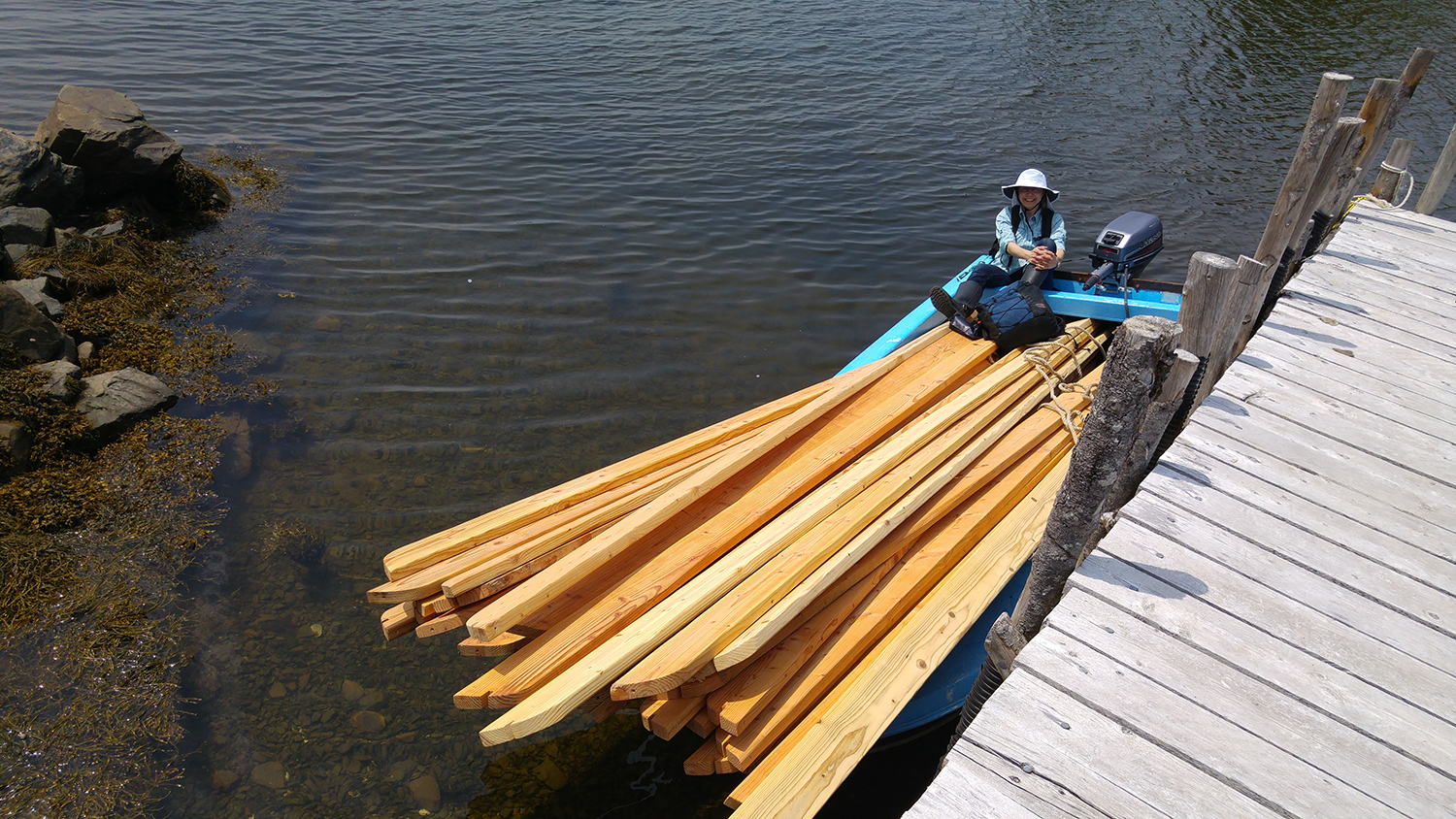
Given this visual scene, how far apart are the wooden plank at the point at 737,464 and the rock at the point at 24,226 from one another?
29.4ft

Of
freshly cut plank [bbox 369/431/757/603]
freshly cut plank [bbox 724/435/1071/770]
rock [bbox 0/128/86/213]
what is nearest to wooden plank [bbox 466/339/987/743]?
freshly cut plank [bbox 369/431/757/603]

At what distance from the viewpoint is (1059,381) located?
6.16 m

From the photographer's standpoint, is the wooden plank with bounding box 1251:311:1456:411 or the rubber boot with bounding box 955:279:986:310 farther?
the rubber boot with bounding box 955:279:986:310

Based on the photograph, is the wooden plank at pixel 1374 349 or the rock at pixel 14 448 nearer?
the wooden plank at pixel 1374 349

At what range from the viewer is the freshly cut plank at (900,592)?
3.70 meters

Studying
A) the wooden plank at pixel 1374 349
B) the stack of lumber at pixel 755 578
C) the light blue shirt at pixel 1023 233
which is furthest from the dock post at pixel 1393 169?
the stack of lumber at pixel 755 578

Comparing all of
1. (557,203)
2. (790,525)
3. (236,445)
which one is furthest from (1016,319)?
(557,203)

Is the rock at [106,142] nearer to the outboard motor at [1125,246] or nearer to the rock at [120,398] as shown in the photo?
the rock at [120,398]

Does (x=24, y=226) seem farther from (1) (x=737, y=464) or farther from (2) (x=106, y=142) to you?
(1) (x=737, y=464)

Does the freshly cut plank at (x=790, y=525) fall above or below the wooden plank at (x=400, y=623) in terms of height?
above

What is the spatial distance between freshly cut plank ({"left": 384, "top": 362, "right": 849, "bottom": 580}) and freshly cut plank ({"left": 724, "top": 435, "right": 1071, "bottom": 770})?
1.46 meters

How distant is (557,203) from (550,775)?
28.8 feet

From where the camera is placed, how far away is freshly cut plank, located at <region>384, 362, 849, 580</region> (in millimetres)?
4133

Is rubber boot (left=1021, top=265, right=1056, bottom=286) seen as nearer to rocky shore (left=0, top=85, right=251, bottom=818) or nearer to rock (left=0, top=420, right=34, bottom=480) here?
rocky shore (left=0, top=85, right=251, bottom=818)
